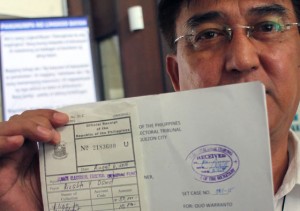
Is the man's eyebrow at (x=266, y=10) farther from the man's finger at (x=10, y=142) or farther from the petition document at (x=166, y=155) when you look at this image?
the man's finger at (x=10, y=142)

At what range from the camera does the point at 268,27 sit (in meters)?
0.74

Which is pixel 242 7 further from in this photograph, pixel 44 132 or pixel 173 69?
pixel 44 132

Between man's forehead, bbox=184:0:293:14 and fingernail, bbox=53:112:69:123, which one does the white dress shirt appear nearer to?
man's forehead, bbox=184:0:293:14

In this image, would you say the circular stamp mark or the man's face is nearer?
the circular stamp mark

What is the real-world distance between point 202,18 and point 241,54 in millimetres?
146

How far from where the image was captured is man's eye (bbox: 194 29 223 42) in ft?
2.48

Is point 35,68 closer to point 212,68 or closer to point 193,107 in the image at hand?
point 212,68

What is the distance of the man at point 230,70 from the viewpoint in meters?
0.63

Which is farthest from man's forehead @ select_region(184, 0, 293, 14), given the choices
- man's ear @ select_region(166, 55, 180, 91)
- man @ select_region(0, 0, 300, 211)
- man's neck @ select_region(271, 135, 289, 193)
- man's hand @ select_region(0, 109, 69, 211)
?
man's hand @ select_region(0, 109, 69, 211)

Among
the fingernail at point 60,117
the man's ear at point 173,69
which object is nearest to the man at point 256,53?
the man's ear at point 173,69

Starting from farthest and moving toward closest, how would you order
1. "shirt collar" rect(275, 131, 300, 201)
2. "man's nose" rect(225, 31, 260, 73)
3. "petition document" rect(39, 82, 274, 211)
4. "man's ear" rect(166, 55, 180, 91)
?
"man's ear" rect(166, 55, 180, 91)
"shirt collar" rect(275, 131, 300, 201)
"man's nose" rect(225, 31, 260, 73)
"petition document" rect(39, 82, 274, 211)

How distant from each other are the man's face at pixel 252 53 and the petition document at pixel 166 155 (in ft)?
0.55

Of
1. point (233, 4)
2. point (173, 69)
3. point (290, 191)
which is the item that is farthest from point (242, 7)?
point (290, 191)

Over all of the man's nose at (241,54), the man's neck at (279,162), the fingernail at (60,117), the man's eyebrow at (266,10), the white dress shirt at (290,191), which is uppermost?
the man's eyebrow at (266,10)
